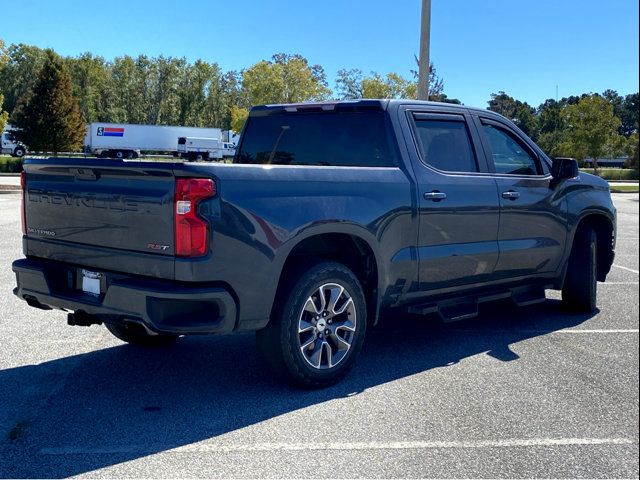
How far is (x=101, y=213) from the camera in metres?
4.42

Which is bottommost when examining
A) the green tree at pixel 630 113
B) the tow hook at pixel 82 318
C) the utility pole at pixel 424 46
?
the tow hook at pixel 82 318

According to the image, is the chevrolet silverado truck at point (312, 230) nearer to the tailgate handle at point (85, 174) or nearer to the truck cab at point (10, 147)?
the tailgate handle at point (85, 174)

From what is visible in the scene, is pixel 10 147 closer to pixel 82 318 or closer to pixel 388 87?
pixel 388 87

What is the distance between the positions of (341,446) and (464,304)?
2.36m

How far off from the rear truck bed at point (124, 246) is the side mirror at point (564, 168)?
3.65m

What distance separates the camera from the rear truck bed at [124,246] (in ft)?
13.2

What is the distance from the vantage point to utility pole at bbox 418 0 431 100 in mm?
12766

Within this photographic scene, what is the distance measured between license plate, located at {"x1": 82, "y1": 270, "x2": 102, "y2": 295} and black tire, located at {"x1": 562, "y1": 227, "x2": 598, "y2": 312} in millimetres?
4633

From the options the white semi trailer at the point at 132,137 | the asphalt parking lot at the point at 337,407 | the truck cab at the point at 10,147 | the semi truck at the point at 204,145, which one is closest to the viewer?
the asphalt parking lot at the point at 337,407

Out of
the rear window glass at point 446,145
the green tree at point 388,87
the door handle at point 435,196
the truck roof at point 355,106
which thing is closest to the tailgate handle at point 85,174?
the truck roof at point 355,106

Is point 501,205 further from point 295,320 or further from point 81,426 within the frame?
point 81,426

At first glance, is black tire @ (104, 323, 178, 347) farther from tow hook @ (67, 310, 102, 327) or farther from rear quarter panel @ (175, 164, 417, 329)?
rear quarter panel @ (175, 164, 417, 329)

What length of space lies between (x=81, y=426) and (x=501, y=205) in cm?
379

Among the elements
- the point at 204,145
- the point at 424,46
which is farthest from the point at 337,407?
the point at 204,145
